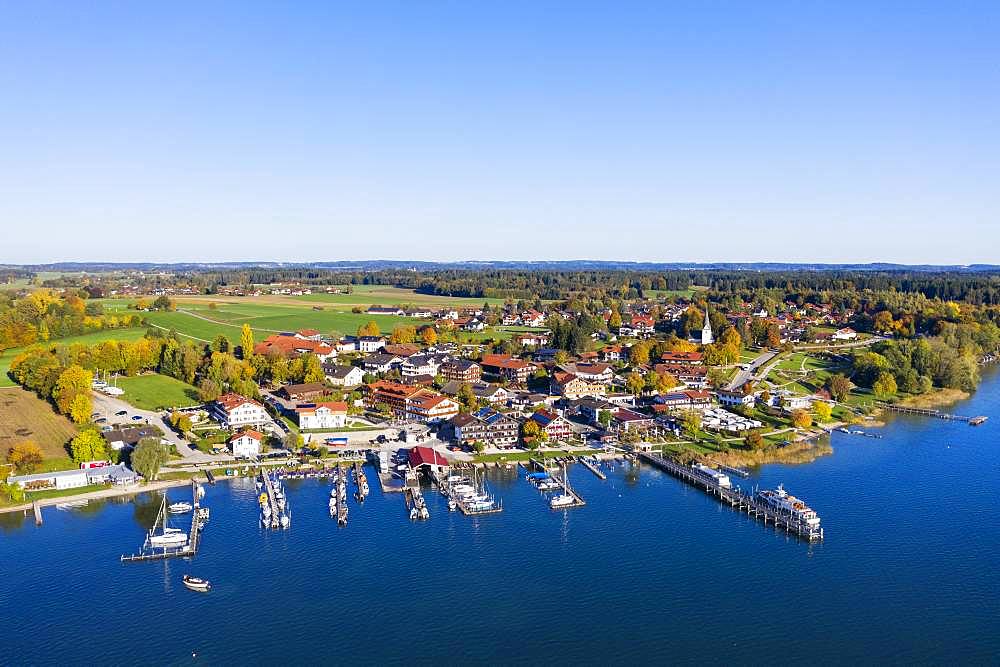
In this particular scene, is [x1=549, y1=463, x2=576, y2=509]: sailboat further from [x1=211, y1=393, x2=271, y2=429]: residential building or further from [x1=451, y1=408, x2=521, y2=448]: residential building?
[x1=211, y1=393, x2=271, y2=429]: residential building

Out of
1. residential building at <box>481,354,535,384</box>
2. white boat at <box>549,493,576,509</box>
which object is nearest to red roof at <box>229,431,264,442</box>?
white boat at <box>549,493,576,509</box>

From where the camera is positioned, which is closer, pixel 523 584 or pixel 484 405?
pixel 523 584

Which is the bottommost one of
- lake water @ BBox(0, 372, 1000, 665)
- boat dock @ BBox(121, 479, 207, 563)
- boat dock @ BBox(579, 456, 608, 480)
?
lake water @ BBox(0, 372, 1000, 665)

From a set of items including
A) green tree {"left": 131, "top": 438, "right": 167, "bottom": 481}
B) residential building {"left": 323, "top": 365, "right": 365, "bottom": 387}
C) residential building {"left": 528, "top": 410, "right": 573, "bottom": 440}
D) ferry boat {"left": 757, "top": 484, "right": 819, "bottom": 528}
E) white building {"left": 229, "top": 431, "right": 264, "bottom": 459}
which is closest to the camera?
ferry boat {"left": 757, "top": 484, "right": 819, "bottom": 528}

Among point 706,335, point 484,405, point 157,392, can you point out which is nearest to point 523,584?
point 484,405

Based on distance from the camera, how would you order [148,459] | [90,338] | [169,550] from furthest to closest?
[90,338] < [148,459] < [169,550]

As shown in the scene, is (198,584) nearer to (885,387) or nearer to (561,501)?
(561,501)
